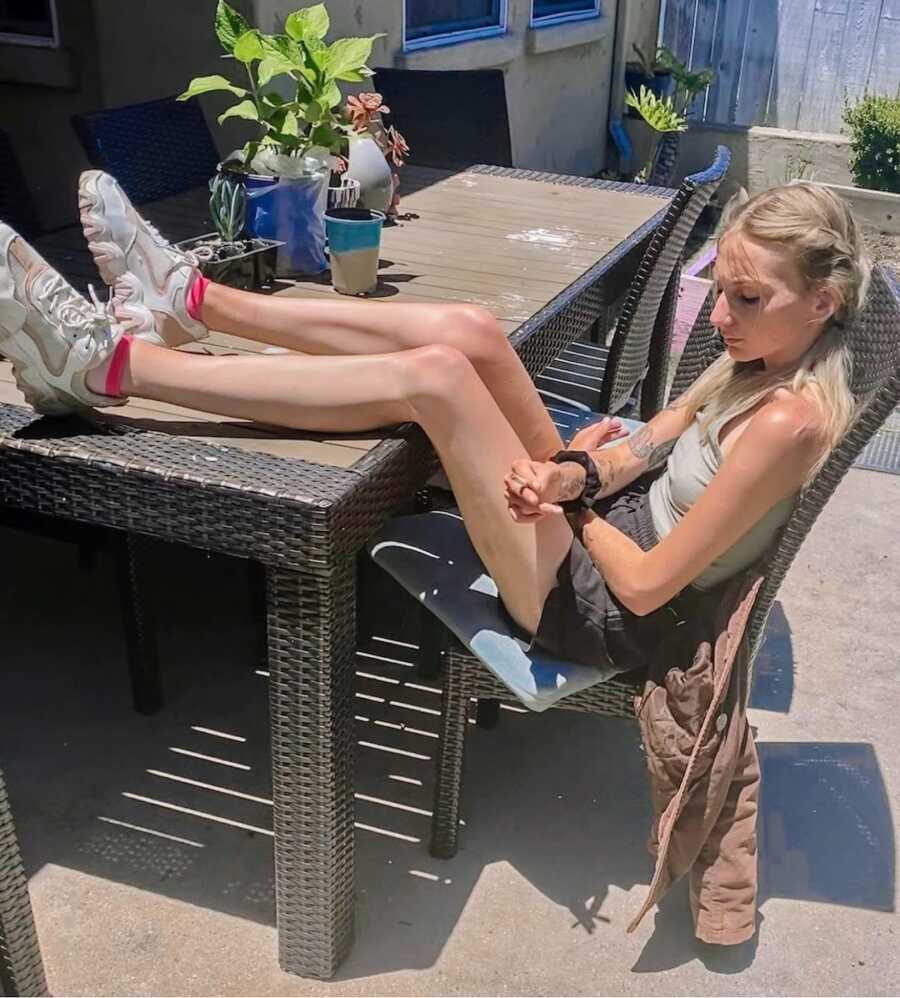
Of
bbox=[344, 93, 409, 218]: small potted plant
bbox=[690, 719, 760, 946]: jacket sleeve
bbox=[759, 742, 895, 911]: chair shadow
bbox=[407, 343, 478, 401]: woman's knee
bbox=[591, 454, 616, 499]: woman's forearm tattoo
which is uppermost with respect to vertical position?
bbox=[344, 93, 409, 218]: small potted plant

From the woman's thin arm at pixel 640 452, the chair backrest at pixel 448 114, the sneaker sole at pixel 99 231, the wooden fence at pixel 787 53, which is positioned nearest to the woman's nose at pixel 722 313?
the woman's thin arm at pixel 640 452

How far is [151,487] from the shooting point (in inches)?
61.7

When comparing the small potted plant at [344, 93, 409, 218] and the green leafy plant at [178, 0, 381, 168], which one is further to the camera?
the small potted plant at [344, 93, 409, 218]

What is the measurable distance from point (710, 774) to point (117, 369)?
3.71 feet

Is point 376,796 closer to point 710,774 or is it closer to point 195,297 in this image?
point 710,774

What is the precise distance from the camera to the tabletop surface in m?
1.75

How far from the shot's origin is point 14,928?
5.51ft

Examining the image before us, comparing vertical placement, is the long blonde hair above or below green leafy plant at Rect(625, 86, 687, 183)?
above

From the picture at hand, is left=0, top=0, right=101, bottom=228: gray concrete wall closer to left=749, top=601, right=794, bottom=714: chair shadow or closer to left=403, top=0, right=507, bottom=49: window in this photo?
left=403, top=0, right=507, bottom=49: window

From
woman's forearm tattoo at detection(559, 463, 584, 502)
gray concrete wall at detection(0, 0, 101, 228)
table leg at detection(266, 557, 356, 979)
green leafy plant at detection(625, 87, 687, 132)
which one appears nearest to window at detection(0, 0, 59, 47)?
gray concrete wall at detection(0, 0, 101, 228)

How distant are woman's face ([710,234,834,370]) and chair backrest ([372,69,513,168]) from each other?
2240 millimetres

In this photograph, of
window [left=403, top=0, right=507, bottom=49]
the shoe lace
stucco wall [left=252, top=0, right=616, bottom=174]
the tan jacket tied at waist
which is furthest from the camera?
window [left=403, top=0, right=507, bottom=49]

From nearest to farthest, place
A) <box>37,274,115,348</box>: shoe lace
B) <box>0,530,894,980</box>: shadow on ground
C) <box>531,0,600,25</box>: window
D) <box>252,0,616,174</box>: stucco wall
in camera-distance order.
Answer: <box>37,274,115,348</box>: shoe lace
<box>0,530,894,980</box>: shadow on ground
<box>252,0,616,174</box>: stucco wall
<box>531,0,600,25</box>: window

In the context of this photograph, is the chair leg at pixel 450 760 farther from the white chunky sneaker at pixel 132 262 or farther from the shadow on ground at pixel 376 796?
the white chunky sneaker at pixel 132 262
